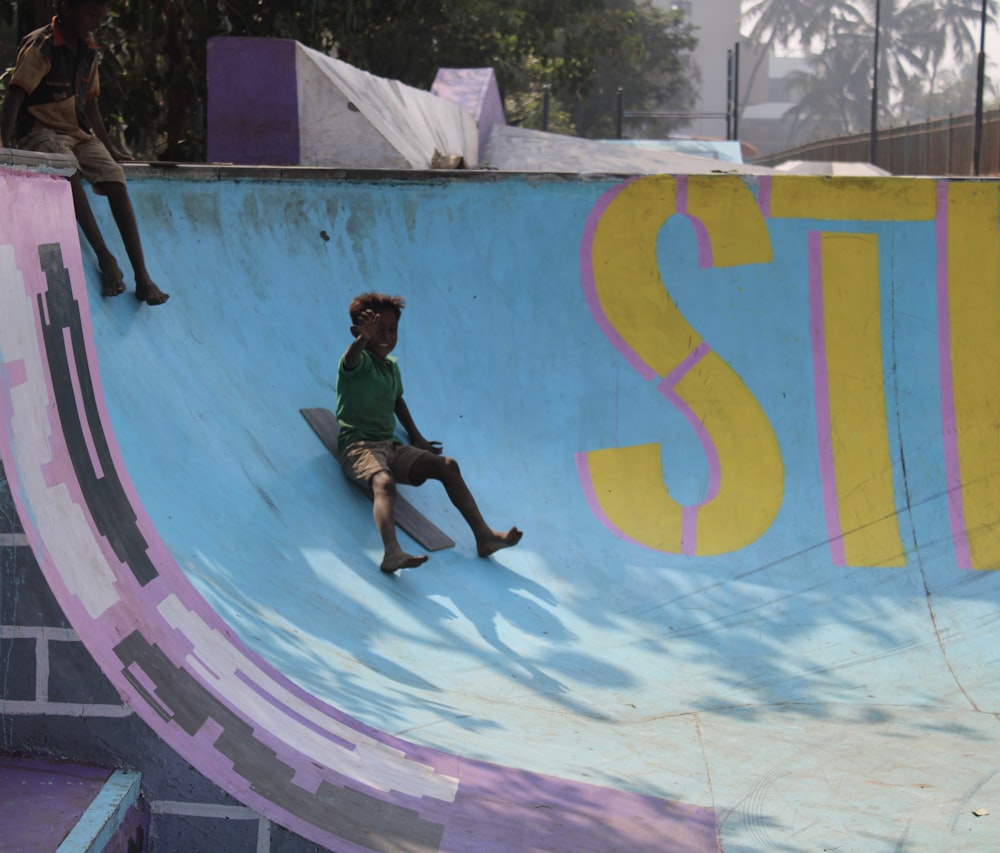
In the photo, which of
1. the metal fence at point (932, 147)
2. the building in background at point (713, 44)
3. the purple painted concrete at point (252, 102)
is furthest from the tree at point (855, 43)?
the purple painted concrete at point (252, 102)

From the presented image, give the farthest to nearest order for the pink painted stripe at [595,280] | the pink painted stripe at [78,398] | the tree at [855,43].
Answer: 1. the tree at [855,43]
2. the pink painted stripe at [595,280]
3. the pink painted stripe at [78,398]

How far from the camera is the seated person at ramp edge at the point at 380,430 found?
17.2ft

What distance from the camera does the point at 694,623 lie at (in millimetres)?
A: 5016

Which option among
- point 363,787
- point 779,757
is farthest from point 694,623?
point 363,787

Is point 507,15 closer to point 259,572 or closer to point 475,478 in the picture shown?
point 475,478

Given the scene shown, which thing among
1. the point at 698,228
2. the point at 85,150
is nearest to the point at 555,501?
the point at 698,228

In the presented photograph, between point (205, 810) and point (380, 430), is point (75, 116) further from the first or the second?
point (205, 810)

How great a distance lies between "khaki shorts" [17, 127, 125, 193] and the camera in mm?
5141

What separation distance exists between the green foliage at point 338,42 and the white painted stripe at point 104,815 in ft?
24.8

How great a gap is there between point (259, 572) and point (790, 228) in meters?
3.63

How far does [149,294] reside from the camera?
18.5ft

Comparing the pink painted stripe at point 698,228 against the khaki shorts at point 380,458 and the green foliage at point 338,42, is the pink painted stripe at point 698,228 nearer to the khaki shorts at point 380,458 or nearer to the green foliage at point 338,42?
the khaki shorts at point 380,458

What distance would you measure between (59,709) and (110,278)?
10.3ft

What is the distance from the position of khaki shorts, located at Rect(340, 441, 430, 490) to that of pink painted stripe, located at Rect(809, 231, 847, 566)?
6.32 feet
